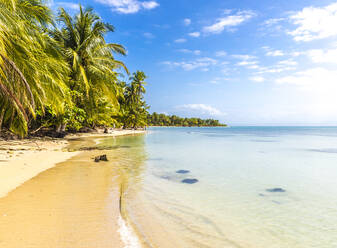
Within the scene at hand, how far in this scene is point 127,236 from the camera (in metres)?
2.82

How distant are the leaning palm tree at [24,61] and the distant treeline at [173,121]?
10140cm

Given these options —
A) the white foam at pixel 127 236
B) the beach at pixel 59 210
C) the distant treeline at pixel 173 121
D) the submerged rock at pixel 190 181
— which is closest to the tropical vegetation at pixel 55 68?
the beach at pixel 59 210

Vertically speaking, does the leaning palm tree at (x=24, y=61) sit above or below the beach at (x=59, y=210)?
above

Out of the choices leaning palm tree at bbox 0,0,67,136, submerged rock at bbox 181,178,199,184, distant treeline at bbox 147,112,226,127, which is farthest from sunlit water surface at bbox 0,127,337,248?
distant treeline at bbox 147,112,226,127

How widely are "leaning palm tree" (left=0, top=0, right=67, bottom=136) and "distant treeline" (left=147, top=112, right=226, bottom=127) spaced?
333 ft

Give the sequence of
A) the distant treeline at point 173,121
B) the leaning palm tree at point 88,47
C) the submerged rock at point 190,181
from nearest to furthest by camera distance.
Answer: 1. the submerged rock at point 190,181
2. the leaning palm tree at point 88,47
3. the distant treeline at point 173,121

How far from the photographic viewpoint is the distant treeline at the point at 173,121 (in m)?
119

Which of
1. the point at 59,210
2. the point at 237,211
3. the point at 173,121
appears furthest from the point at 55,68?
the point at 173,121

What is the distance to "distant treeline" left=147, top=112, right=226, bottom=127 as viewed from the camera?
390 ft

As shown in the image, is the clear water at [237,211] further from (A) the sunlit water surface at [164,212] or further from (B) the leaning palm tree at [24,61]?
(B) the leaning palm tree at [24,61]

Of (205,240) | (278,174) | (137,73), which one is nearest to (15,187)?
(205,240)

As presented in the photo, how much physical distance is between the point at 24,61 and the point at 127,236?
534cm

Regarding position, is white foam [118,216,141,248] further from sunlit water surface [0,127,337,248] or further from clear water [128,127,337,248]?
clear water [128,127,337,248]

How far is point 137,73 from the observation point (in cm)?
4288
